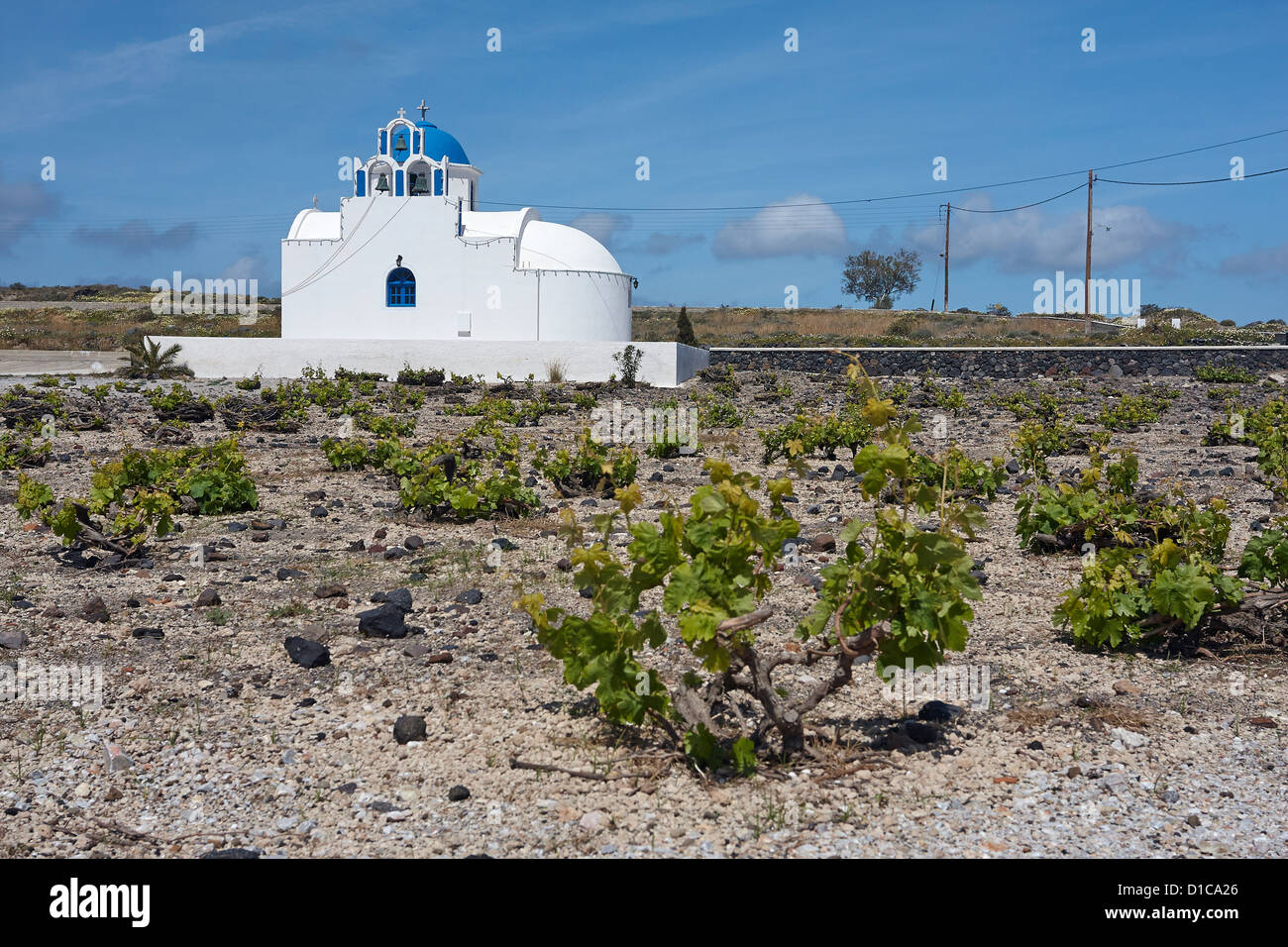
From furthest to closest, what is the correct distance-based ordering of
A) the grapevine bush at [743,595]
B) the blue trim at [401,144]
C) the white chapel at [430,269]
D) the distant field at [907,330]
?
the distant field at [907,330], the blue trim at [401,144], the white chapel at [430,269], the grapevine bush at [743,595]

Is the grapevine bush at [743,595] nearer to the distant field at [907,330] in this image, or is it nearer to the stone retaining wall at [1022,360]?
the stone retaining wall at [1022,360]

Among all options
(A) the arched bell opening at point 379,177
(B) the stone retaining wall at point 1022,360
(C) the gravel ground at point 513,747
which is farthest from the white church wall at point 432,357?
(C) the gravel ground at point 513,747

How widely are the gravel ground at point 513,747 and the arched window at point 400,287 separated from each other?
1942 centimetres

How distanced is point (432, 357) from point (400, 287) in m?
3.30

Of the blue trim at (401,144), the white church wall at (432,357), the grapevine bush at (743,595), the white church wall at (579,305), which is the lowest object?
the grapevine bush at (743,595)

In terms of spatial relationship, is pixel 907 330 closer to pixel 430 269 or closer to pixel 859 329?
pixel 859 329

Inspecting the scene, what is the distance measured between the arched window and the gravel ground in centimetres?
1942

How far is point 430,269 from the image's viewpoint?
81.8 feet

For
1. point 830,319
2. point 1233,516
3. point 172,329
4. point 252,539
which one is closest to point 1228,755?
point 1233,516

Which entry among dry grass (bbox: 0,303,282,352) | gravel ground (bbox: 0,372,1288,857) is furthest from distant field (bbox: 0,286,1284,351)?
gravel ground (bbox: 0,372,1288,857)

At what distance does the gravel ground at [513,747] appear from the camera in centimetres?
318

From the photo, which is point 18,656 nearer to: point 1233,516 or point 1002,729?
point 1002,729

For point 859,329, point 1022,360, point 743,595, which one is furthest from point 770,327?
point 743,595

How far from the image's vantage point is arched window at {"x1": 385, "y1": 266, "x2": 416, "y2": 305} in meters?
25.1
